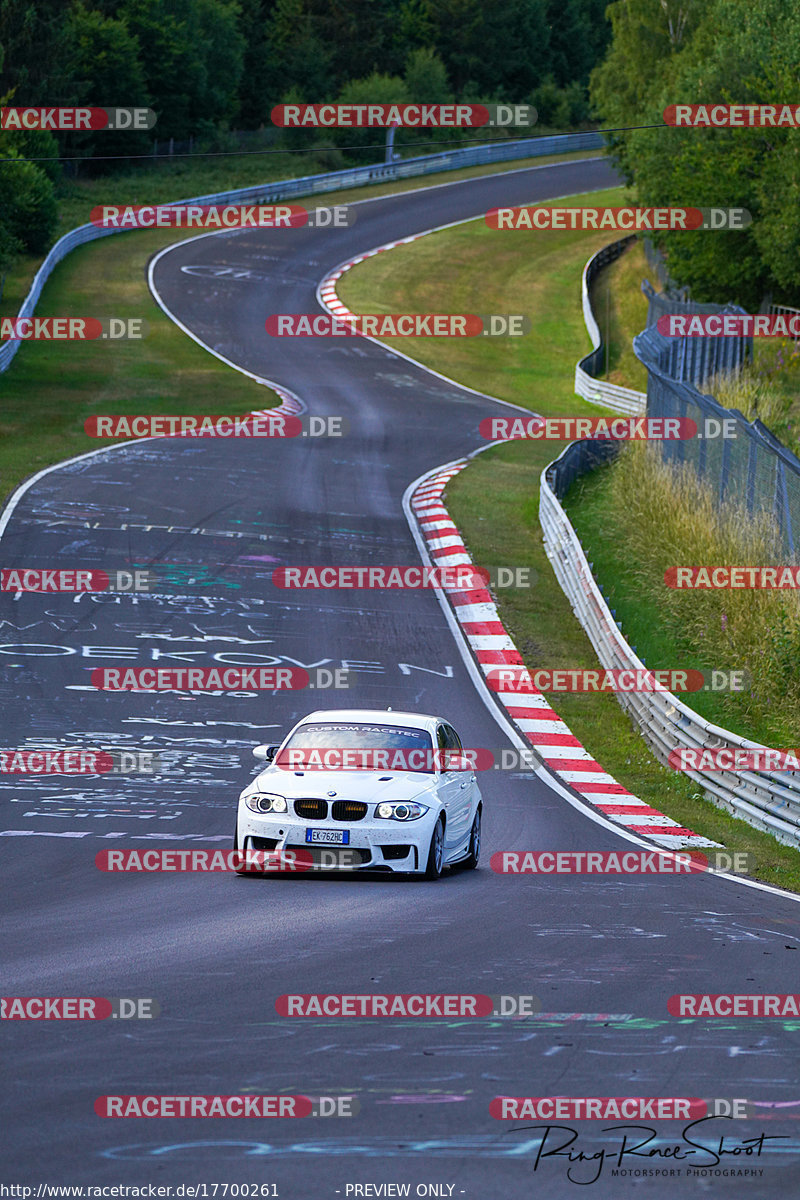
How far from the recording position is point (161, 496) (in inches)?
1213

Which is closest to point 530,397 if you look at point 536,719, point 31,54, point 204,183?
point 536,719

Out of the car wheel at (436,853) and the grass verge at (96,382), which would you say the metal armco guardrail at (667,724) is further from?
the grass verge at (96,382)

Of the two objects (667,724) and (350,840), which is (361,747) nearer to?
(350,840)

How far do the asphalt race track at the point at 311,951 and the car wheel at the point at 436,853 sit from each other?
1.10ft

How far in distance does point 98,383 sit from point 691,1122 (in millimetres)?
39571

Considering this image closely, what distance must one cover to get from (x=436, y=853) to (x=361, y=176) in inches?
2843

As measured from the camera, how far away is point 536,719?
776 inches

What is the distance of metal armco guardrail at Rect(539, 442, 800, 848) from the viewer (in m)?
14.7

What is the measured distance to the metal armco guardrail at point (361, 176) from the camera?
61.5 meters

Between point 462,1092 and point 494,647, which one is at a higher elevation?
point 462,1092

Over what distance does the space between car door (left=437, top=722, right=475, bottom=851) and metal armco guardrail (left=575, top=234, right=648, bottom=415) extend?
3285 centimetres

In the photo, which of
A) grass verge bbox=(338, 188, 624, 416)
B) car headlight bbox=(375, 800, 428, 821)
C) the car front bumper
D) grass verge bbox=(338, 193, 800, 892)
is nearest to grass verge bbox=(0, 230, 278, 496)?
grass verge bbox=(338, 193, 800, 892)

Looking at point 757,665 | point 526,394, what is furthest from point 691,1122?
point 526,394

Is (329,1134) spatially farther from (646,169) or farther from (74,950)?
(646,169)
